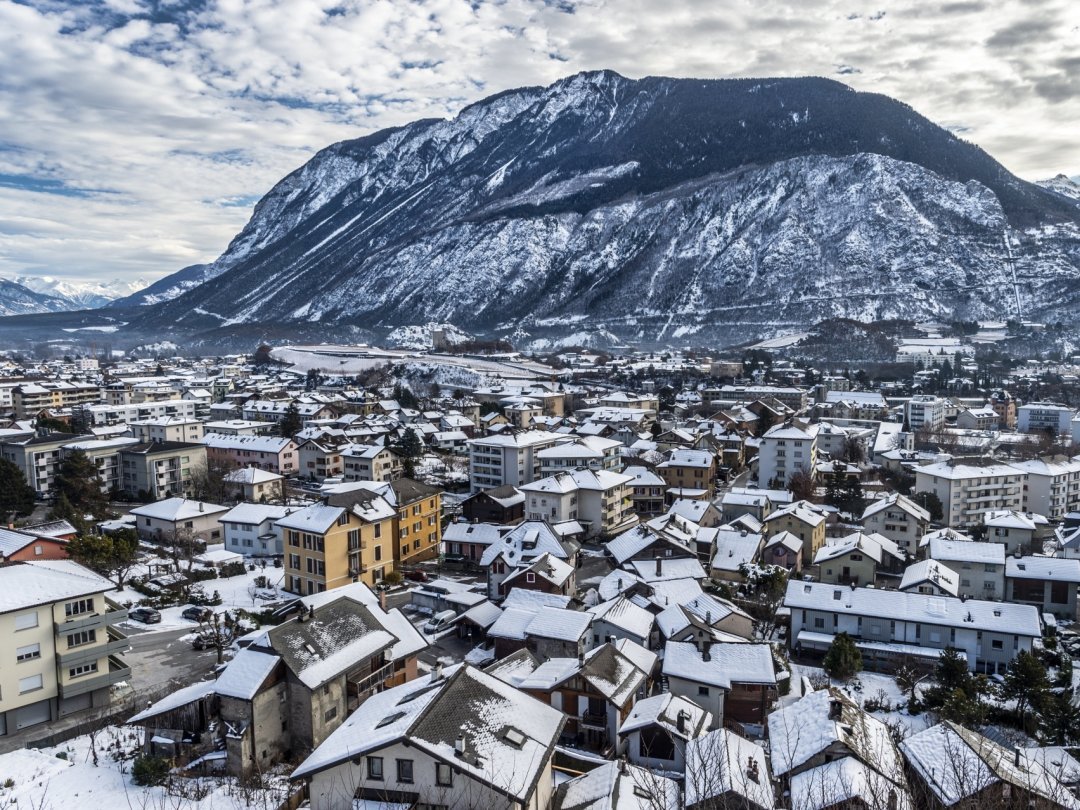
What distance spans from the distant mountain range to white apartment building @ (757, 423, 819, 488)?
3287 inches

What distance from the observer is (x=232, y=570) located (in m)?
25.8

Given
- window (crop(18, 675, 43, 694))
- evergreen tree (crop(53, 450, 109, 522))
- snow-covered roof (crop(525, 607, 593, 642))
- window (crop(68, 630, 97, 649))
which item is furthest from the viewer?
evergreen tree (crop(53, 450, 109, 522))

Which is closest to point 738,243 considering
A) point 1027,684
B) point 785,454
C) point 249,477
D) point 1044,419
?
point 1044,419

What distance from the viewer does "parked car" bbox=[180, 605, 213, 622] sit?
20922 millimetres

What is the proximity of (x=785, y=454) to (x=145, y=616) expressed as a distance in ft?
103

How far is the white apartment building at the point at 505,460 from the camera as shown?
38844 millimetres

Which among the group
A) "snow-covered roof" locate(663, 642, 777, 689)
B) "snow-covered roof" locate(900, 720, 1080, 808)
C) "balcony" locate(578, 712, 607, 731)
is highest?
"snow-covered roof" locate(900, 720, 1080, 808)

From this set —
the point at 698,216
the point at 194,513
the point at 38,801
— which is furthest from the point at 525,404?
the point at 698,216

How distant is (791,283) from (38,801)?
416ft

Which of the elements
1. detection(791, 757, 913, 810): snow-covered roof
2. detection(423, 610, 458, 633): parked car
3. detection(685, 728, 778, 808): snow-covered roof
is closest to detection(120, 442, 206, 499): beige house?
detection(423, 610, 458, 633): parked car

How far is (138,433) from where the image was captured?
46.4m

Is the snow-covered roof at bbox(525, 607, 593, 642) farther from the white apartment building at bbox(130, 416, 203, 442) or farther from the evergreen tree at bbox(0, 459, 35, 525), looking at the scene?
the white apartment building at bbox(130, 416, 203, 442)

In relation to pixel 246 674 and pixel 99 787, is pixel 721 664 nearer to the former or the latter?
pixel 246 674

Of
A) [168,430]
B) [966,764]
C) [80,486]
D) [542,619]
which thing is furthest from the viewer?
[168,430]
